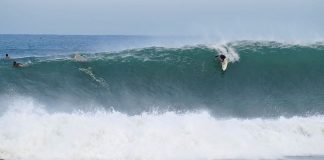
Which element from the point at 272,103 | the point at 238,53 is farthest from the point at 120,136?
the point at 238,53

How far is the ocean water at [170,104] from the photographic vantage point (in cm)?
1247

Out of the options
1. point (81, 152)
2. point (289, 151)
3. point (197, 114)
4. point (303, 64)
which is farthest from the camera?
point (303, 64)

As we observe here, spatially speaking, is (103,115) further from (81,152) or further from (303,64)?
(303,64)

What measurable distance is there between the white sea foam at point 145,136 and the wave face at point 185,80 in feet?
5.79

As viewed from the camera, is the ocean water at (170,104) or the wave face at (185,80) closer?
the ocean water at (170,104)

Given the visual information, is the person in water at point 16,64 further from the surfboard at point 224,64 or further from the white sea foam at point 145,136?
the surfboard at point 224,64

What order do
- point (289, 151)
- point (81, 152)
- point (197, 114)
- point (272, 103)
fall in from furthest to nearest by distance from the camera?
1. point (272, 103)
2. point (197, 114)
3. point (289, 151)
4. point (81, 152)

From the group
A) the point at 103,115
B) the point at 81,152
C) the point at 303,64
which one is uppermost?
the point at 303,64

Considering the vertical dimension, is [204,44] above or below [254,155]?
above

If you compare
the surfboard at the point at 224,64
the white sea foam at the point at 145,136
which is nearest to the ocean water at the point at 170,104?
the white sea foam at the point at 145,136

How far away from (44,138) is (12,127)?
0.91 meters

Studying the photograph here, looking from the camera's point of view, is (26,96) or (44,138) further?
(26,96)

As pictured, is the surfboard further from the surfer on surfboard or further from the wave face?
the wave face

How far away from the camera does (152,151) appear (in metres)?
12.4
